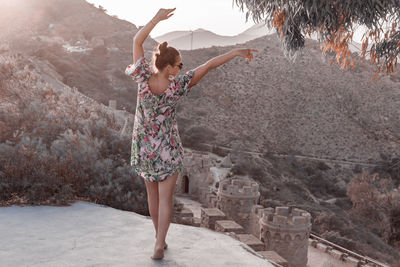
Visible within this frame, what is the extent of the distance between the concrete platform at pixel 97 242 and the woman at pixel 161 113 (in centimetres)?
29

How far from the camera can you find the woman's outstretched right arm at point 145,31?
2877mm

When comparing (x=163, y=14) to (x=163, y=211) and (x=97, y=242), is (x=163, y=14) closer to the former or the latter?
(x=163, y=211)

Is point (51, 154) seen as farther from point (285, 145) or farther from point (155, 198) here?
point (285, 145)

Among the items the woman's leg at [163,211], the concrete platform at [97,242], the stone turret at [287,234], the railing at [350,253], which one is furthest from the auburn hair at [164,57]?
the railing at [350,253]

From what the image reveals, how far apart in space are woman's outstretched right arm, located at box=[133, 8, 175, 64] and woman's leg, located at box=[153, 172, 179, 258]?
105 cm

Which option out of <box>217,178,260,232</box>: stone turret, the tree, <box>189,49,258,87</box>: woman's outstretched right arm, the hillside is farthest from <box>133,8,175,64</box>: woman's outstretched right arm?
the hillside

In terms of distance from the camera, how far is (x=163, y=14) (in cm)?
293

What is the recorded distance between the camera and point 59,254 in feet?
9.23

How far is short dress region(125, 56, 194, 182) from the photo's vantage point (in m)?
2.81

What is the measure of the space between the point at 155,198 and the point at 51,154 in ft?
7.98

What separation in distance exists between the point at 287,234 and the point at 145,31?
11.9 meters

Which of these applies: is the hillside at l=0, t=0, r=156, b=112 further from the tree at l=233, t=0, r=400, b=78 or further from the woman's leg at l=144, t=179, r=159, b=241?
the woman's leg at l=144, t=179, r=159, b=241

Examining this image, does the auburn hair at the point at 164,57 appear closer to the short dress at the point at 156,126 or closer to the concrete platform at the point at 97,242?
the short dress at the point at 156,126

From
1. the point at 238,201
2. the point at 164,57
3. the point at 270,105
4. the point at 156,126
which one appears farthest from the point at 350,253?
the point at 270,105
